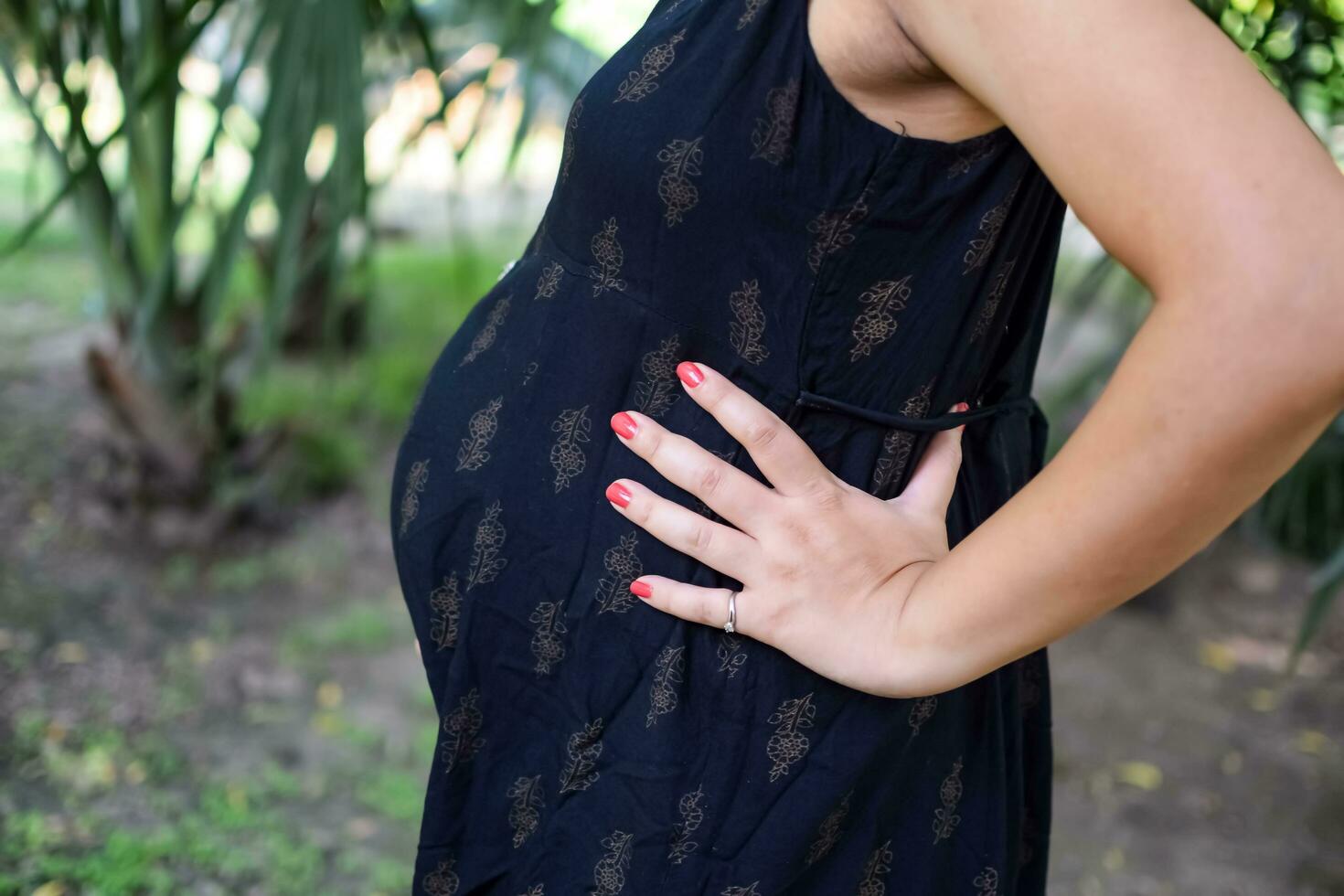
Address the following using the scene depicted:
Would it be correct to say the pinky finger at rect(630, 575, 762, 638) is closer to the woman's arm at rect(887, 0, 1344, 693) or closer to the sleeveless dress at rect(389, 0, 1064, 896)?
the sleeveless dress at rect(389, 0, 1064, 896)

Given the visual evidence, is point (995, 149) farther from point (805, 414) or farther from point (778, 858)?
point (778, 858)

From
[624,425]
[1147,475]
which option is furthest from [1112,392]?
[624,425]

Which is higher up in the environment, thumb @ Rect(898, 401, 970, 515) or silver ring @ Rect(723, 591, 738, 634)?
thumb @ Rect(898, 401, 970, 515)

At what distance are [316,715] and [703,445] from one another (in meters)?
1.72

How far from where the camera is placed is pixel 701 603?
2.03 feet

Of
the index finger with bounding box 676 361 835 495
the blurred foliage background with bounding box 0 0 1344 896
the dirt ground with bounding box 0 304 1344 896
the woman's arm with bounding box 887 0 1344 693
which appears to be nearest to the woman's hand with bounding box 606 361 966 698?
the index finger with bounding box 676 361 835 495

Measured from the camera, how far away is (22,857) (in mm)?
1613

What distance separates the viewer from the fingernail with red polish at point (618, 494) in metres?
0.63

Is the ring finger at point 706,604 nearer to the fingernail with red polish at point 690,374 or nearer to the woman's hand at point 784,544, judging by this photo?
the woman's hand at point 784,544

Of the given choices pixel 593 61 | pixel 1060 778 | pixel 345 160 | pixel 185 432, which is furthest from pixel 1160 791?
pixel 185 432

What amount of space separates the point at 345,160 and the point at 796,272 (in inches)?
29.6

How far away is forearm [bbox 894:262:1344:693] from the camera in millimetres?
458

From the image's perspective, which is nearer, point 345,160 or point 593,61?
point 345,160

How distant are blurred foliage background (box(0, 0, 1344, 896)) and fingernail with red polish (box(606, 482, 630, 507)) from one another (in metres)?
0.60
